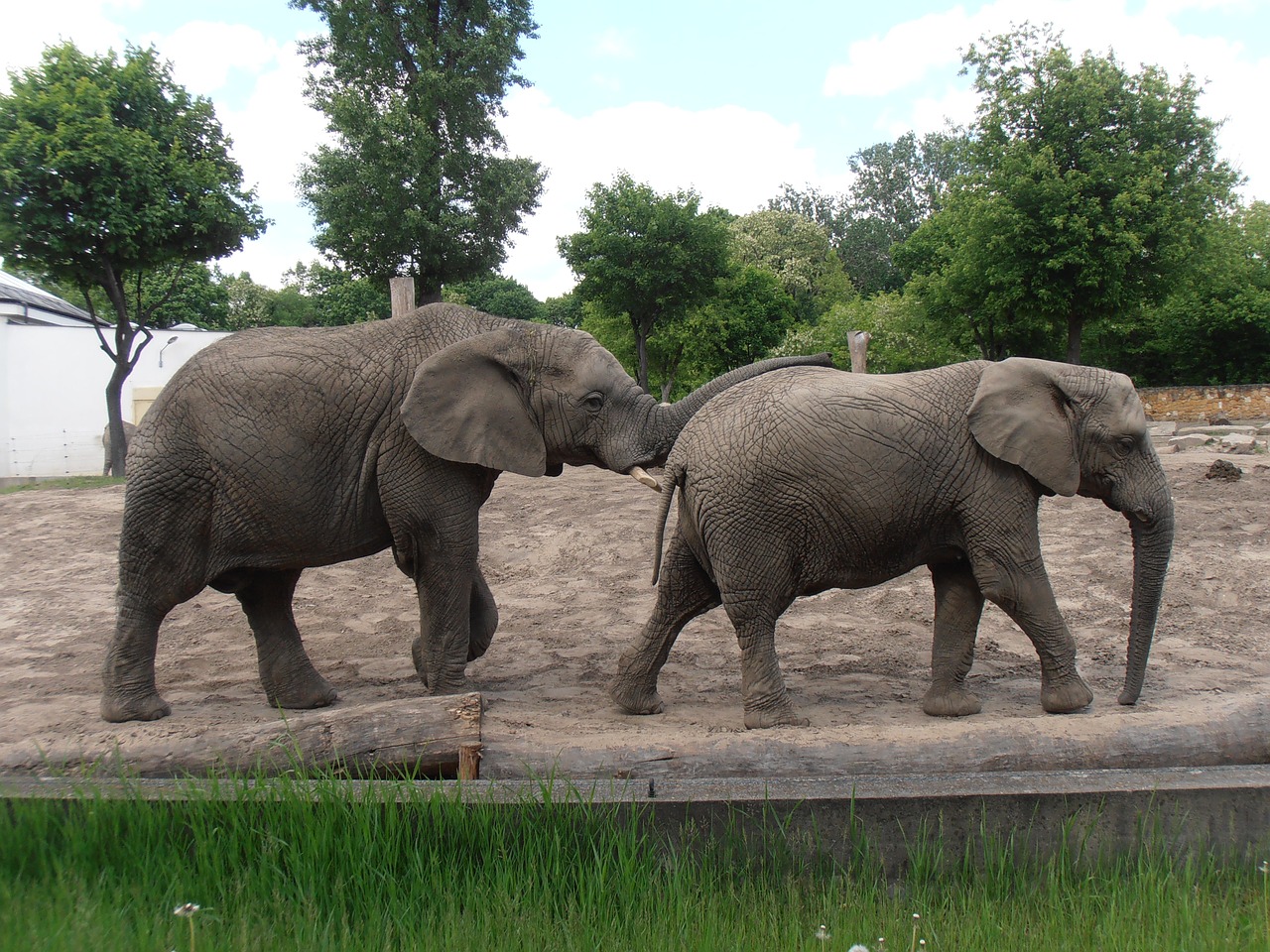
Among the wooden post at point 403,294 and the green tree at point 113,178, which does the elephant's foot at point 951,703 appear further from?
the green tree at point 113,178

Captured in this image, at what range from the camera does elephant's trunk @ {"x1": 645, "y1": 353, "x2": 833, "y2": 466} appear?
5.34 metres

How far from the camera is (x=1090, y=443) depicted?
16.4ft

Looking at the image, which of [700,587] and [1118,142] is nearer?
[700,587]

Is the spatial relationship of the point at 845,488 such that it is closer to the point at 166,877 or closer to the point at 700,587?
the point at 700,587

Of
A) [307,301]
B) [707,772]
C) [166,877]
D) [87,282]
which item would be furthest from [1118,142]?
[307,301]

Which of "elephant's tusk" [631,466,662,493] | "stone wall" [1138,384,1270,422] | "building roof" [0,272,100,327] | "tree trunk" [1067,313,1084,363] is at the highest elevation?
"building roof" [0,272,100,327]

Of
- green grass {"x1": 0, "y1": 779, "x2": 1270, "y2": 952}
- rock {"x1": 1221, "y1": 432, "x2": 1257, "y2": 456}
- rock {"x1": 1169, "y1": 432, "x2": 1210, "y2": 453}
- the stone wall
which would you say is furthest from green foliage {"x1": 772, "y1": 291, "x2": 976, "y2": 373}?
green grass {"x1": 0, "y1": 779, "x2": 1270, "y2": 952}

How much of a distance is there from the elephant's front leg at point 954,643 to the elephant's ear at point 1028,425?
73cm

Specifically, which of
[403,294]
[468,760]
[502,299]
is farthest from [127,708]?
[502,299]

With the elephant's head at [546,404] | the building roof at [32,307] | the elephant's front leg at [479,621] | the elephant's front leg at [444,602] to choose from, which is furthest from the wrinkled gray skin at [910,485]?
the building roof at [32,307]

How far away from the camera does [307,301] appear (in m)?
55.3

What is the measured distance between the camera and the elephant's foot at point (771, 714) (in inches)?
196

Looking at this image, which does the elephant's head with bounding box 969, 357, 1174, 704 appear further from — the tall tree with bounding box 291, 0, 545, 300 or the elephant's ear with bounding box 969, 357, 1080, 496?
the tall tree with bounding box 291, 0, 545, 300

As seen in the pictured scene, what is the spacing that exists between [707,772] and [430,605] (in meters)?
1.96
